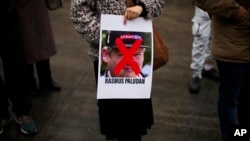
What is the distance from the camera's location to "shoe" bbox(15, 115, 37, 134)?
3361mm

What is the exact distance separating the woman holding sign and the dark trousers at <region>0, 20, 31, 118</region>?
0.87 metres

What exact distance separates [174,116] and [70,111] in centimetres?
92

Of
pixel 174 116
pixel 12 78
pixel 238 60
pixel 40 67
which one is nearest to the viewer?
pixel 238 60

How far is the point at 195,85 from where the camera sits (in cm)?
411

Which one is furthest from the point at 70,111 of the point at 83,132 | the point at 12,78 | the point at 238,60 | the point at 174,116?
the point at 238,60

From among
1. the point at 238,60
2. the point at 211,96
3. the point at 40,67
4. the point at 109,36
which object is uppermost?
the point at 109,36

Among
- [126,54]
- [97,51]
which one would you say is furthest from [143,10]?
[97,51]

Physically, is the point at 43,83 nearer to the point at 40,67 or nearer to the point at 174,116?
the point at 40,67

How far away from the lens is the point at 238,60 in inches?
103

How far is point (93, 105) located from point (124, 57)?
154 cm

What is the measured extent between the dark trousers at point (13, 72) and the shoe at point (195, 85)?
1587mm

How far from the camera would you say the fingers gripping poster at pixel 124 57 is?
7.79 feet

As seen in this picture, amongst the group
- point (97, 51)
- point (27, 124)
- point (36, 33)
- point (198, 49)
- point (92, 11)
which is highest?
point (92, 11)

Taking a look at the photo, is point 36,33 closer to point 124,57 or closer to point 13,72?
point 13,72
